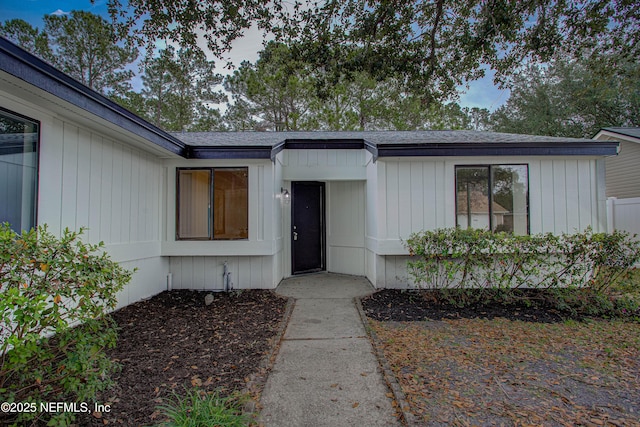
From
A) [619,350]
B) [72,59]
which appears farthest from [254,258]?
[72,59]

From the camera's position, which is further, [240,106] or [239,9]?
[240,106]

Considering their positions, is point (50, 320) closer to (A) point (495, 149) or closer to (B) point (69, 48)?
(A) point (495, 149)

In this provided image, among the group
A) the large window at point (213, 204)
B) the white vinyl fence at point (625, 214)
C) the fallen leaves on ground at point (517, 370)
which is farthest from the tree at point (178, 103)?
the white vinyl fence at point (625, 214)

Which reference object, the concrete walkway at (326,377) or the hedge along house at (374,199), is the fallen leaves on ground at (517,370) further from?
the hedge along house at (374,199)

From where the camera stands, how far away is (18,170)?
3.39 metres

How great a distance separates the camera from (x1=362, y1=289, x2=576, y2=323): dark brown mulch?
187 inches

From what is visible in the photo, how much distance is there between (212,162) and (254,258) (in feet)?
6.52

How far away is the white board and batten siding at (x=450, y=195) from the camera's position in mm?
6016

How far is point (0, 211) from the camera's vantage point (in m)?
3.20

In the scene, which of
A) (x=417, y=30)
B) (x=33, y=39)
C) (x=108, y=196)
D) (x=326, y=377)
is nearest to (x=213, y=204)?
(x=108, y=196)

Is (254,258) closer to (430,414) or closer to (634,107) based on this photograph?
(430,414)

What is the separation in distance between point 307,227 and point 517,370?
5443 mm

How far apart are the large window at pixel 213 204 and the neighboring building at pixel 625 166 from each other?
1275 cm

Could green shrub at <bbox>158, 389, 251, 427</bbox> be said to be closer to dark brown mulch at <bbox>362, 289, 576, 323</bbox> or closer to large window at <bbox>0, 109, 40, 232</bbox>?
large window at <bbox>0, 109, 40, 232</bbox>
